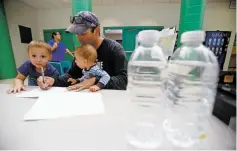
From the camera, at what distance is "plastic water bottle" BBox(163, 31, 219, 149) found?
357mm

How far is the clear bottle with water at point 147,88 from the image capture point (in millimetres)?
374

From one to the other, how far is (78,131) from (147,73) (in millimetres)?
373

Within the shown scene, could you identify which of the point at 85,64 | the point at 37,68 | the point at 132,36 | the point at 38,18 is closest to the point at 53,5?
the point at 38,18

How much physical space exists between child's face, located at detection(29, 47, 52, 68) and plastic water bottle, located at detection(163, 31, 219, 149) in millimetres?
970

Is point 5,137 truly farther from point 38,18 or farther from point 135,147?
point 38,18

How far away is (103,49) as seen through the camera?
1117 mm

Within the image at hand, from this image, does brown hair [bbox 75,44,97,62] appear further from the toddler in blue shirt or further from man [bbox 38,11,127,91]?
man [bbox 38,11,127,91]


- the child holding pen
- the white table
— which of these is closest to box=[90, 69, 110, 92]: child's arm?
the white table

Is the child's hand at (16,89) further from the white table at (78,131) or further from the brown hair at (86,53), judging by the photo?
the brown hair at (86,53)

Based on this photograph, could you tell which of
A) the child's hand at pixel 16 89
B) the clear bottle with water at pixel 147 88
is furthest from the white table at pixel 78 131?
the child's hand at pixel 16 89

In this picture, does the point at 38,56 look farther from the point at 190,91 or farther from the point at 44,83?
the point at 190,91

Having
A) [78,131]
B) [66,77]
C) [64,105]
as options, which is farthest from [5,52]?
[78,131]

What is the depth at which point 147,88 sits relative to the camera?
22.2 inches

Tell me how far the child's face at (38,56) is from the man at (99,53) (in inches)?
8.0
